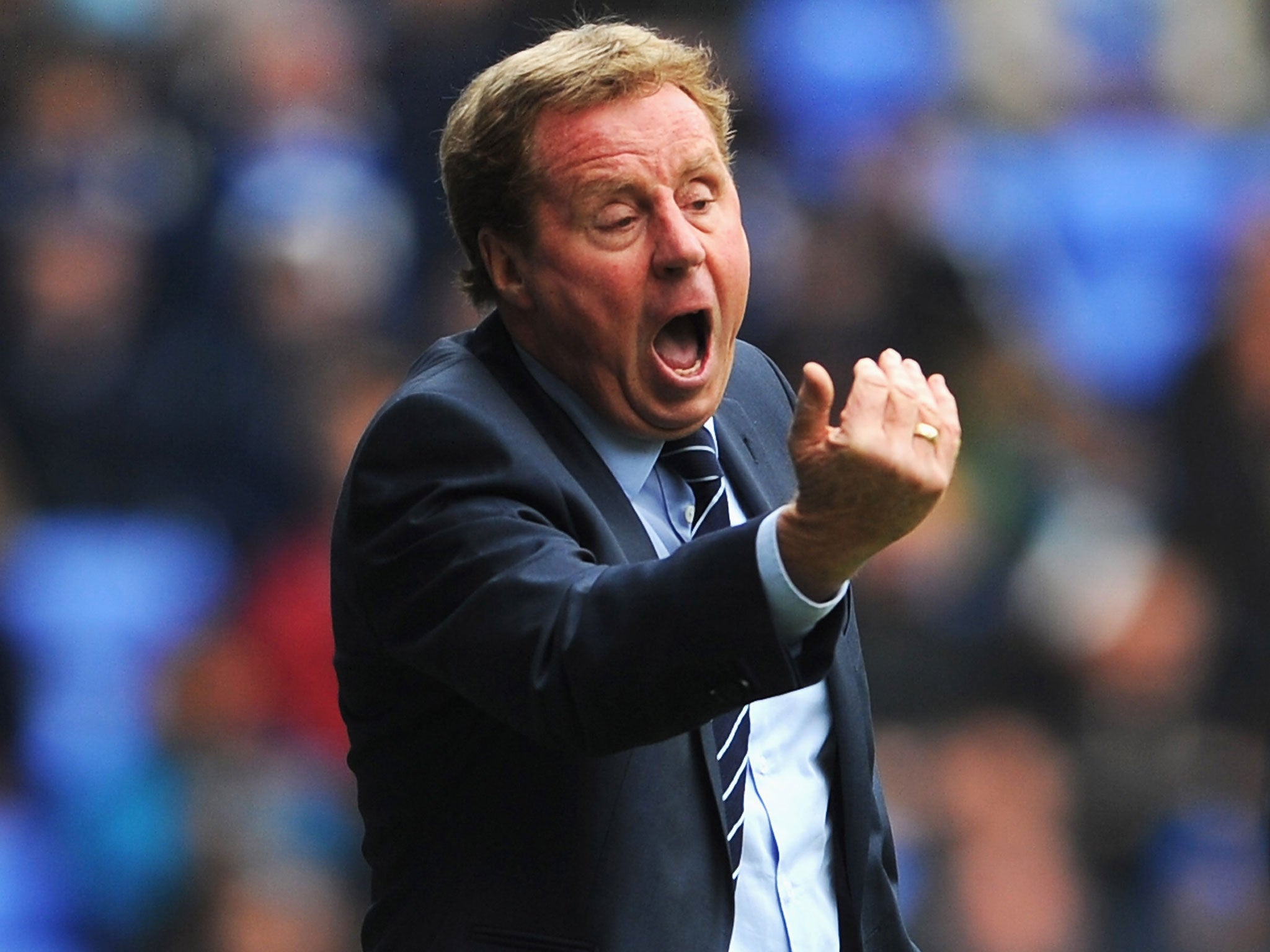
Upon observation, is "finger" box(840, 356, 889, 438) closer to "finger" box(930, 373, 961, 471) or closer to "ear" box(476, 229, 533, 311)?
"finger" box(930, 373, 961, 471)

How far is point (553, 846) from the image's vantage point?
77.9 inches

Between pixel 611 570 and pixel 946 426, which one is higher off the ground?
pixel 946 426

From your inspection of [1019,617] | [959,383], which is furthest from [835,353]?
[1019,617]

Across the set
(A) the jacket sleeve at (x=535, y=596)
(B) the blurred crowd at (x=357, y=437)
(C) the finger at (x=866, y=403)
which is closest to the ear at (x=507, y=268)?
(A) the jacket sleeve at (x=535, y=596)

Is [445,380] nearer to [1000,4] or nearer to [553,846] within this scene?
[553,846]

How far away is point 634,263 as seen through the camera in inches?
84.4

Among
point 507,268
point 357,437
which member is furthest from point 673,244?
point 357,437

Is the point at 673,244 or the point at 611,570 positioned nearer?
the point at 611,570

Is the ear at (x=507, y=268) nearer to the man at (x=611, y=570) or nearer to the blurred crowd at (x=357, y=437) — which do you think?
the man at (x=611, y=570)

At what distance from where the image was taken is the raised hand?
1671 mm

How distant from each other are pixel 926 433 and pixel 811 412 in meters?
0.10

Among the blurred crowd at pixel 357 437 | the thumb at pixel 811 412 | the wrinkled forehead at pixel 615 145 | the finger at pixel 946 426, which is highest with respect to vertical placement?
the wrinkled forehead at pixel 615 145

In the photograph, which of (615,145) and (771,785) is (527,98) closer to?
(615,145)

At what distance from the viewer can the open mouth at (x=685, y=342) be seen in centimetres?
220
